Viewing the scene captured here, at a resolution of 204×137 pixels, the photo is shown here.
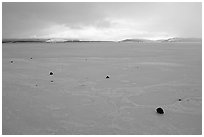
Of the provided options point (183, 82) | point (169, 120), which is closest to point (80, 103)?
point (169, 120)

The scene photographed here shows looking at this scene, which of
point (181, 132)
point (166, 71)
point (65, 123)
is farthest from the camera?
point (166, 71)

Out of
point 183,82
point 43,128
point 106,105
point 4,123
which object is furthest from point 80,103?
point 183,82

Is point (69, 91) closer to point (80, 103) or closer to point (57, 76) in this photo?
point (80, 103)

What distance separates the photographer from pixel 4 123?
4.92 metres

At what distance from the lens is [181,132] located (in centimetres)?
464

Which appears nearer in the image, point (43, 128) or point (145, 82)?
point (43, 128)

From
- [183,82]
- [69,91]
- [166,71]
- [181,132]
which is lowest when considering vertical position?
[181,132]

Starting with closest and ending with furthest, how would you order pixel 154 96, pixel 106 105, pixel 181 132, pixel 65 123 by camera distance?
pixel 181 132
pixel 65 123
pixel 106 105
pixel 154 96

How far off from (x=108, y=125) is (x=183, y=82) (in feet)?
15.8

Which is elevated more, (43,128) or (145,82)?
(145,82)

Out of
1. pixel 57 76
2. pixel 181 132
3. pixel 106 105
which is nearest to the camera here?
pixel 181 132

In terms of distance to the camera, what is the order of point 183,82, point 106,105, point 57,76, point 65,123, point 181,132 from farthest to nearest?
point 57,76 < point 183,82 < point 106,105 < point 65,123 < point 181,132

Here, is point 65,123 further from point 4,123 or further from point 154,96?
point 154,96

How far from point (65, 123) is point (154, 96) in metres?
3.26
